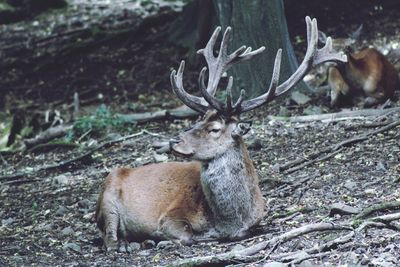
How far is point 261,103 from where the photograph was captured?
23.2 feet

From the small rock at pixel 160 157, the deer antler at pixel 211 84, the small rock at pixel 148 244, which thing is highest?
the deer antler at pixel 211 84

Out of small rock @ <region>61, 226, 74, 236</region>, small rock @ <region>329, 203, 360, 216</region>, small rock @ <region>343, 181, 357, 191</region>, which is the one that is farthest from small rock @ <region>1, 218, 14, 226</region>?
small rock @ <region>329, 203, 360, 216</region>

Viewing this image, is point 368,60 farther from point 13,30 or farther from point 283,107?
point 13,30

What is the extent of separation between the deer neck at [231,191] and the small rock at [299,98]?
438 centimetres

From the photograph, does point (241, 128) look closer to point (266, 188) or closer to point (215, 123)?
point (215, 123)

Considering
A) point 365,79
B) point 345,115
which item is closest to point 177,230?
point 345,115

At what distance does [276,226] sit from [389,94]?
478 centimetres

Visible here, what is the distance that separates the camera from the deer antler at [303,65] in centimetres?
705

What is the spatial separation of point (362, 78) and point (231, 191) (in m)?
5.19

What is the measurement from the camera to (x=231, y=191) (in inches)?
280

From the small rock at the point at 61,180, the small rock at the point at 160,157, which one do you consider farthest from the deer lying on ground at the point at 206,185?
the small rock at the point at 61,180

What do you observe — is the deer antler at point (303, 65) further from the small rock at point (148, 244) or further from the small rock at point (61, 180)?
the small rock at point (61, 180)

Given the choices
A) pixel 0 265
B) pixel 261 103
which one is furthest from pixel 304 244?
pixel 0 265

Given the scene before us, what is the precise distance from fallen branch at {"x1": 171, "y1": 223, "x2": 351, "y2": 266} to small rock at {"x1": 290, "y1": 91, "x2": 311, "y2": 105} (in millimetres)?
5317
